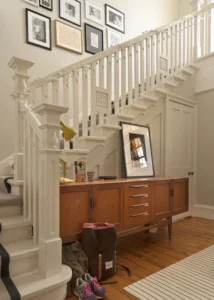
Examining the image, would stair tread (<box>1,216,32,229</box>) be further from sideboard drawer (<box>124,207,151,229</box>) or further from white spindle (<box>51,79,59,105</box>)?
white spindle (<box>51,79,59,105</box>)

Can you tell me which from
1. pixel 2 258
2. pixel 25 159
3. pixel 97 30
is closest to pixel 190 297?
pixel 2 258

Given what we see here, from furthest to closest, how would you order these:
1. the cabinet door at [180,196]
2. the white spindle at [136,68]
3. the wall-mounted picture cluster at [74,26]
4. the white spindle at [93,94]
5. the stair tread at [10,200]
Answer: the wall-mounted picture cluster at [74,26] < the white spindle at [136,68] < the cabinet door at [180,196] < the white spindle at [93,94] < the stair tread at [10,200]

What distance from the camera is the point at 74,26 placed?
12.5 feet

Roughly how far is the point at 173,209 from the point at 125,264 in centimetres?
111

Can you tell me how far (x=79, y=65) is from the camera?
8.68ft

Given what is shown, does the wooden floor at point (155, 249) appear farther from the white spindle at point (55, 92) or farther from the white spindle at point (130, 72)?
the white spindle at point (130, 72)

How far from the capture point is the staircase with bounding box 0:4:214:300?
161 cm

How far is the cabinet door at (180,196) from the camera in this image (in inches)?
122

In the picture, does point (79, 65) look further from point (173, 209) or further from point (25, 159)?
point (173, 209)

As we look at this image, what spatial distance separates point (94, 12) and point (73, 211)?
365 centimetres

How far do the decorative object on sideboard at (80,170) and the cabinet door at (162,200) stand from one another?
3.11ft

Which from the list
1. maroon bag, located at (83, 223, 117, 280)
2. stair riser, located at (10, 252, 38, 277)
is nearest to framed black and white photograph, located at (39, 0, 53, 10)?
maroon bag, located at (83, 223, 117, 280)

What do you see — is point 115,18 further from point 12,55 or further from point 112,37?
point 12,55

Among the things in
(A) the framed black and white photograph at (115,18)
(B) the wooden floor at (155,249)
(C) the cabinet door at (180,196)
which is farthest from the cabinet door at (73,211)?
(A) the framed black and white photograph at (115,18)
